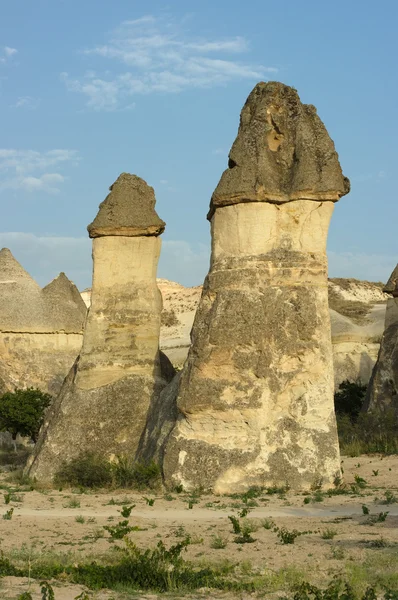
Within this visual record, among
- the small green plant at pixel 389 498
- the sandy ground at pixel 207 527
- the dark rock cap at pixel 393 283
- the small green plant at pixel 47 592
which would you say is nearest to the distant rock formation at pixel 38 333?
the dark rock cap at pixel 393 283

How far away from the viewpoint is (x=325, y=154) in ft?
44.3

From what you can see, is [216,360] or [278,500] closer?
[278,500]

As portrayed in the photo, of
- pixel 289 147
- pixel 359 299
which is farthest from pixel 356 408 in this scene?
pixel 359 299

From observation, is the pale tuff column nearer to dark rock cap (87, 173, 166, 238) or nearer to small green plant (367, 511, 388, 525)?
dark rock cap (87, 173, 166, 238)

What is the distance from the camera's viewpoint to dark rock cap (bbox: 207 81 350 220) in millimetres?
13297

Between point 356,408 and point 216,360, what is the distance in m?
10.5

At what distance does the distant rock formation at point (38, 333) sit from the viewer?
23.6 metres

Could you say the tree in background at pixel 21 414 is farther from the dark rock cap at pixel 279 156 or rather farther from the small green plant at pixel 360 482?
the small green plant at pixel 360 482

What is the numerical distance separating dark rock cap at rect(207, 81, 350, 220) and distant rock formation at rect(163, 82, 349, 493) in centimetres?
2

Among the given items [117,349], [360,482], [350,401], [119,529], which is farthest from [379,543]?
[350,401]

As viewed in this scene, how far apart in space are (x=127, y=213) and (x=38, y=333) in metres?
9.00

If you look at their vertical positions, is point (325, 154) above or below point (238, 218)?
above

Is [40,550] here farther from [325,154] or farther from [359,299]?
[359,299]

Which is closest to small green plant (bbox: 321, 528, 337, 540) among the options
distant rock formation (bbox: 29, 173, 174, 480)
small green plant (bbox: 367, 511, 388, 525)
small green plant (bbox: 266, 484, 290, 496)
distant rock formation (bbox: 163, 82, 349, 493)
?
small green plant (bbox: 367, 511, 388, 525)
